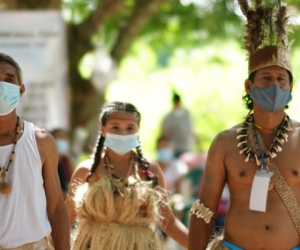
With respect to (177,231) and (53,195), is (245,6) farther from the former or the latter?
(53,195)

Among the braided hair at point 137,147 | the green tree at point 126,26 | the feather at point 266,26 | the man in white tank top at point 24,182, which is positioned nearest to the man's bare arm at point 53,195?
the man in white tank top at point 24,182

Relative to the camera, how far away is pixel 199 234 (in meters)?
5.67

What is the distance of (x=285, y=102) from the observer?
5613 mm

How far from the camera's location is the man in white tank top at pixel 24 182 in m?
5.07

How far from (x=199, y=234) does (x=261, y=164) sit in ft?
1.97

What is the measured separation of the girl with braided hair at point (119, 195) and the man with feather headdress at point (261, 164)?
65cm

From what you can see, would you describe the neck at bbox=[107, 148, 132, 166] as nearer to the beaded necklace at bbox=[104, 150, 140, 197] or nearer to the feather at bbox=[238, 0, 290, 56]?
the beaded necklace at bbox=[104, 150, 140, 197]

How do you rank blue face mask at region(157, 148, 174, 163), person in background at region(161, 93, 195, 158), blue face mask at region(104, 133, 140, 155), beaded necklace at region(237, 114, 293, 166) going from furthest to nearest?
person in background at region(161, 93, 195, 158)
blue face mask at region(157, 148, 174, 163)
blue face mask at region(104, 133, 140, 155)
beaded necklace at region(237, 114, 293, 166)

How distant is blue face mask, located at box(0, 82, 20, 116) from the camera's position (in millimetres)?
5129

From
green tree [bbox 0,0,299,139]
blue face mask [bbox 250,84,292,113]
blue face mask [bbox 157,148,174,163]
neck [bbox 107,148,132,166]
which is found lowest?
neck [bbox 107,148,132,166]

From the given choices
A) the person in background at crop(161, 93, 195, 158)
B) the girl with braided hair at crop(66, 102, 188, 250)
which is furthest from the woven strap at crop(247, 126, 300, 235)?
the person in background at crop(161, 93, 195, 158)

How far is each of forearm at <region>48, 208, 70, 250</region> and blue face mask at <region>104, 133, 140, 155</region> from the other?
3.64ft

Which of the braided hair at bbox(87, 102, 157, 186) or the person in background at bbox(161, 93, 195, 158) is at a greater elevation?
the person in background at bbox(161, 93, 195, 158)

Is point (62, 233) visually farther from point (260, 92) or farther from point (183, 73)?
point (183, 73)
